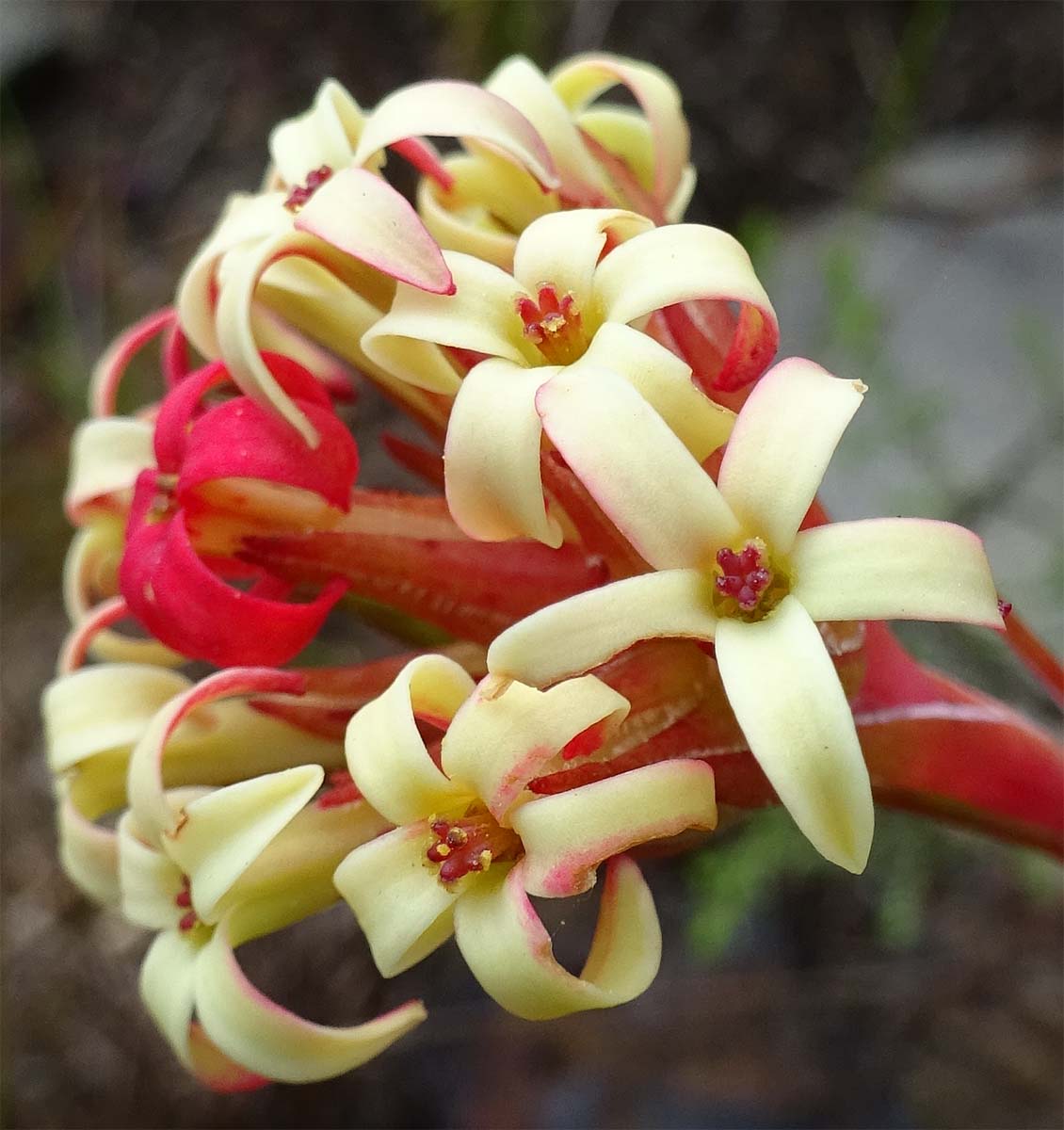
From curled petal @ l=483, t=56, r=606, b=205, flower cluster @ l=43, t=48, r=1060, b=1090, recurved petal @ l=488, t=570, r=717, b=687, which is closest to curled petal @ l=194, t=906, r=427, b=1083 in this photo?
flower cluster @ l=43, t=48, r=1060, b=1090

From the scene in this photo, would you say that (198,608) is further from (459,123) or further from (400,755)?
(459,123)

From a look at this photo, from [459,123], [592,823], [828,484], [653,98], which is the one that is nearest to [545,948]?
[592,823]

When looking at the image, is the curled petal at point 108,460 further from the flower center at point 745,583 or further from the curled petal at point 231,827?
the flower center at point 745,583

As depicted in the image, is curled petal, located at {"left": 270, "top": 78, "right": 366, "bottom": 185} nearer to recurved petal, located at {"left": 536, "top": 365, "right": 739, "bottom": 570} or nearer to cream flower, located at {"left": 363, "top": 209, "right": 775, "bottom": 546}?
cream flower, located at {"left": 363, "top": 209, "right": 775, "bottom": 546}

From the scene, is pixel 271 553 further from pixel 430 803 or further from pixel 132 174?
pixel 132 174

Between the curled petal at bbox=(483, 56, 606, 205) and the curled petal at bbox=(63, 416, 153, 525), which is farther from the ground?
the curled petal at bbox=(483, 56, 606, 205)

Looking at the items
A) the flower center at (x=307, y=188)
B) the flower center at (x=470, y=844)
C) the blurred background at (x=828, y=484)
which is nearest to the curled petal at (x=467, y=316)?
the flower center at (x=307, y=188)
